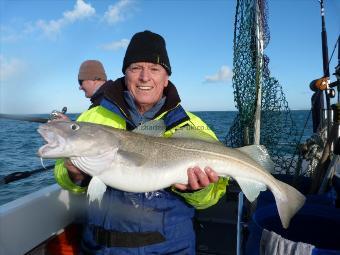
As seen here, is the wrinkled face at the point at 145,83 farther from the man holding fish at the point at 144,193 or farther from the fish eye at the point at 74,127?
the fish eye at the point at 74,127

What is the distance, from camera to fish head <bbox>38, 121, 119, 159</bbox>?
2707mm

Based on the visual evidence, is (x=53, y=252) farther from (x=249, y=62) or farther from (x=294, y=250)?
(x=249, y=62)

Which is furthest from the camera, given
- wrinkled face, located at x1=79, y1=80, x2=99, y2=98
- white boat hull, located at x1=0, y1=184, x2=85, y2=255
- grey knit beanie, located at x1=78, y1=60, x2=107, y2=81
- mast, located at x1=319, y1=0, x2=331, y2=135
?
wrinkled face, located at x1=79, y1=80, x2=99, y2=98

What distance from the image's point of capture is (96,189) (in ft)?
9.37

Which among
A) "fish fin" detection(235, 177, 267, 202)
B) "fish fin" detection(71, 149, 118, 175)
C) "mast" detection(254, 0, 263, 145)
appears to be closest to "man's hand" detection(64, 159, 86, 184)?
"fish fin" detection(71, 149, 118, 175)

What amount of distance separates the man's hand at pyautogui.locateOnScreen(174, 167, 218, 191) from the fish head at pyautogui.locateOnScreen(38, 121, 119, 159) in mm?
717

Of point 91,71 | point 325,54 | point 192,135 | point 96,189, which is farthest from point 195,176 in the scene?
point 91,71

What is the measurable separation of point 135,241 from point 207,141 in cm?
111

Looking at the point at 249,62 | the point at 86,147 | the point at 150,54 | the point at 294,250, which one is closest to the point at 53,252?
A: the point at 86,147

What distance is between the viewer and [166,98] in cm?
Answer: 354

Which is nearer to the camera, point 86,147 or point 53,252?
point 86,147

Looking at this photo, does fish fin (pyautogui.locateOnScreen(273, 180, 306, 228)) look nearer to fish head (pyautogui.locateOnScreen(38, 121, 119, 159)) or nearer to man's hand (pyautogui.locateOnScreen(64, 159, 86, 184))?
fish head (pyautogui.locateOnScreen(38, 121, 119, 159))

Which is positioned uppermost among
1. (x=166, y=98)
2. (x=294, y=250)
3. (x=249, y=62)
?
(x=249, y=62)

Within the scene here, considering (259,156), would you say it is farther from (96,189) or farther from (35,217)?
(35,217)
